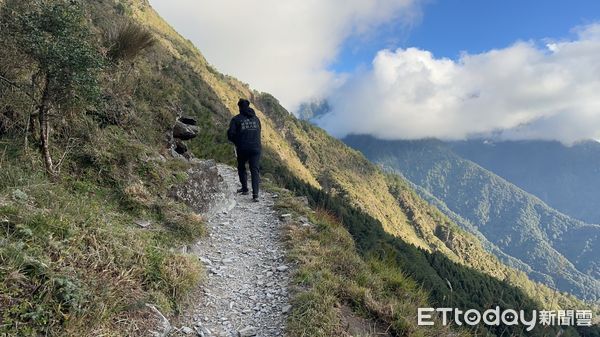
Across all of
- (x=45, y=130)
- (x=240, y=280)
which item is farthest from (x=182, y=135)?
(x=240, y=280)

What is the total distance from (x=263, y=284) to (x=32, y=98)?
235 inches

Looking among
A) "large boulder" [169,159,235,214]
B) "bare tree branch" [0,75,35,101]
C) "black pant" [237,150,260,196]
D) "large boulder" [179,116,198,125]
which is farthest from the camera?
"large boulder" [179,116,198,125]

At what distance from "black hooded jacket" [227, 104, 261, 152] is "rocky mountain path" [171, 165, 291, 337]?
88.3 inches

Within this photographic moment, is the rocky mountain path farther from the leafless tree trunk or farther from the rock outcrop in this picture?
the rock outcrop

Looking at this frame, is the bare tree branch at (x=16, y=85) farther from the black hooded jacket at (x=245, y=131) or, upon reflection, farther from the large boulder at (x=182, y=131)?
the large boulder at (x=182, y=131)

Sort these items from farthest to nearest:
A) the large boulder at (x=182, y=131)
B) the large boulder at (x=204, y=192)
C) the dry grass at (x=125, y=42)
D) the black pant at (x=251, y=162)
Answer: the large boulder at (x=182, y=131) < the dry grass at (x=125, y=42) < the black pant at (x=251, y=162) < the large boulder at (x=204, y=192)

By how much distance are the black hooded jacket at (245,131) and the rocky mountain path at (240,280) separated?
2242mm

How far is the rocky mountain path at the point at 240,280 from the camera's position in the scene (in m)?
5.95

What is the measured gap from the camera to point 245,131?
474 inches

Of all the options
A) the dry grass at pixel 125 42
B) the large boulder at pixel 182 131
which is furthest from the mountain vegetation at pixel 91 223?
the large boulder at pixel 182 131

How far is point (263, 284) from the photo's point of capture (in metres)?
7.40

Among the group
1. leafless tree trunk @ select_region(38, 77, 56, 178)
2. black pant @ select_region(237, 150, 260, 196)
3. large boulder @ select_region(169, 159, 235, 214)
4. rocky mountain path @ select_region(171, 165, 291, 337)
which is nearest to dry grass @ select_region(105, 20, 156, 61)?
large boulder @ select_region(169, 159, 235, 214)

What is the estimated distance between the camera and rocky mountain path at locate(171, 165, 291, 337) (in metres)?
5.95

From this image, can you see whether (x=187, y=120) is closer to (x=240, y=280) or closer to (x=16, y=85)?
(x=16, y=85)
